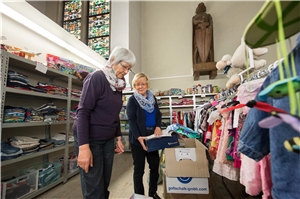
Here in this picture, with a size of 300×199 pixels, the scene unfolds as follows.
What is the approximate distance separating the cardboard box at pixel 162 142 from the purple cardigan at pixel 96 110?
1.31ft

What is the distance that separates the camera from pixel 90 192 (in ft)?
2.73

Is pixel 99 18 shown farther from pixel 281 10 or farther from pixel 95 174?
pixel 281 10

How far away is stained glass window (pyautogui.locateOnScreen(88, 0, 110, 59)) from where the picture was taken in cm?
422

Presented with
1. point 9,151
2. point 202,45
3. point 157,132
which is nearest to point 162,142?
point 157,132

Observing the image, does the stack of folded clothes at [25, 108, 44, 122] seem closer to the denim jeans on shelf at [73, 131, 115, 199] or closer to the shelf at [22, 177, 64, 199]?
the shelf at [22, 177, 64, 199]

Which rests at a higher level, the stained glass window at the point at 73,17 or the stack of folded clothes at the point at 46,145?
the stained glass window at the point at 73,17

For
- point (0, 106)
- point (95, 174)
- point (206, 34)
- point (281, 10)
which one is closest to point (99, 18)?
point (206, 34)

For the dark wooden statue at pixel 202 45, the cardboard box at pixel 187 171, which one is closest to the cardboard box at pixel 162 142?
the cardboard box at pixel 187 171

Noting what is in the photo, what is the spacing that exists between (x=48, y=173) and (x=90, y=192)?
52.4 inches

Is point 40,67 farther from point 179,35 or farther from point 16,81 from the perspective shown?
point 179,35

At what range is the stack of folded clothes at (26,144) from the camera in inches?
59.5

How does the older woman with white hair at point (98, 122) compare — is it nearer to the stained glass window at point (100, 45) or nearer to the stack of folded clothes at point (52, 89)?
the stack of folded clothes at point (52, 89)

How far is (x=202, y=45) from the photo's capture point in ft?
11.8

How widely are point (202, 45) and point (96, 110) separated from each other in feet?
A: 11.2
